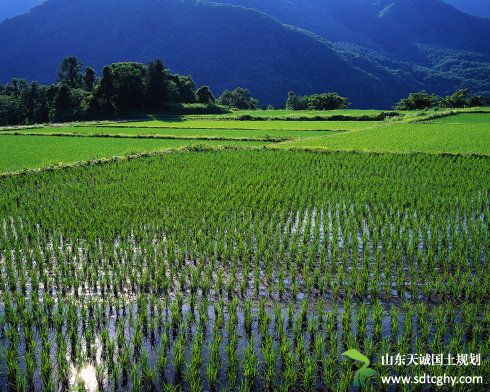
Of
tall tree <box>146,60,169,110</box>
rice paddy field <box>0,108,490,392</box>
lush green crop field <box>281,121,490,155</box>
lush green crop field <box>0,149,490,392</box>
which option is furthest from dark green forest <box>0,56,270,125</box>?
A: lush green crop field <box>0,149,490,392</box>

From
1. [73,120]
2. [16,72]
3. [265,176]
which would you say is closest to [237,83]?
[16,72]

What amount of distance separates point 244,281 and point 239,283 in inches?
4.4

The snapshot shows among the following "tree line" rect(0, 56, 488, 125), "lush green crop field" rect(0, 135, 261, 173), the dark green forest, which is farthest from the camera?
"tree line" rect(0, 56, 488, 125)

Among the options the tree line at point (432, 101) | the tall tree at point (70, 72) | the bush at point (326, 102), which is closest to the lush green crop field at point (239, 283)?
the tree line at point (432, 101)

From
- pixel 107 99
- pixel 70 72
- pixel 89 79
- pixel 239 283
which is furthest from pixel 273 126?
pixel 70 72

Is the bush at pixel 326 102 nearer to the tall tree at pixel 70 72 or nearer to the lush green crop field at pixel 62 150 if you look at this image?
the tall tree at pixel 70 72

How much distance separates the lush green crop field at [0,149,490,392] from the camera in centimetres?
452

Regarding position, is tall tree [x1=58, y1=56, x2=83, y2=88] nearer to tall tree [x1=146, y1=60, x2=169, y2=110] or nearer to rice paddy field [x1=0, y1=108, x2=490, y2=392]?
tall tree [x1=146, y1=60, x2=169, y2=110]

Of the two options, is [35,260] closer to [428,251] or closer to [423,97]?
[428,251]

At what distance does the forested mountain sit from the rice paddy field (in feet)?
324

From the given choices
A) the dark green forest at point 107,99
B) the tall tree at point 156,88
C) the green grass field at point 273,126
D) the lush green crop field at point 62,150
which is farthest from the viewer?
the tall tree at point 156,88

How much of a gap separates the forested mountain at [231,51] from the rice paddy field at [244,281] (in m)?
98.9

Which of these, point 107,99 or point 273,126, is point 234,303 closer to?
point 273,126

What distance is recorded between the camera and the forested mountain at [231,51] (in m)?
114
